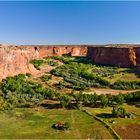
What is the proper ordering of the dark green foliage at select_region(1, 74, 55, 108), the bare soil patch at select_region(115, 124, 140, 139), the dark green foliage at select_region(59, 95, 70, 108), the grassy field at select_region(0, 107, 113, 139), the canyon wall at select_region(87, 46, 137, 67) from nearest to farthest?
the grassy field at select_region(0, 107, 113, 139), the bare soil patch at select_region(115, 124, 140, 139), the dark green foliage at select_region(59, 95, 70, 108), the dark green foliage at select_region(1, 74, 55, 108), the canyon wall at select_region(87, 46, 137, 67)

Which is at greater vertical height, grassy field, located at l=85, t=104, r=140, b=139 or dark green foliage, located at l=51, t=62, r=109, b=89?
dark green foliage, located at l=51, t=62, r=109, b=89

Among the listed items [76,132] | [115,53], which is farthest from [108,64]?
[76,132]

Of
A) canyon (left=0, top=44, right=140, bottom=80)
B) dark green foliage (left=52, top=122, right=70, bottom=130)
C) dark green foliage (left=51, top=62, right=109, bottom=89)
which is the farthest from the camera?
dark green foliage (left=51, top=62, right=109, bottom=89)

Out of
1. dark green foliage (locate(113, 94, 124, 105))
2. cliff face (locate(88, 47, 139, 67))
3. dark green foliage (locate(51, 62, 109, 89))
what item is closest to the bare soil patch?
dark green foliage (locate(113, 94, 124, 105))

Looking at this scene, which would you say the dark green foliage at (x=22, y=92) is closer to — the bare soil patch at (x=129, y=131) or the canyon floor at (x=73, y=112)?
the canyon floor at (x=73, y=112)

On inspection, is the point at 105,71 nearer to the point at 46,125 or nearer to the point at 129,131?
the point at 46,125

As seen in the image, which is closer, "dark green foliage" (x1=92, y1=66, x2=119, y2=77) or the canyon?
the canyon

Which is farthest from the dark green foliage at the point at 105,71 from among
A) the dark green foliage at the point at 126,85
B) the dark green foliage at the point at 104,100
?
the dark green foliage at the point at 104,100

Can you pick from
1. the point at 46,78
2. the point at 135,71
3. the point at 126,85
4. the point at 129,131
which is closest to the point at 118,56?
the point at 135,71

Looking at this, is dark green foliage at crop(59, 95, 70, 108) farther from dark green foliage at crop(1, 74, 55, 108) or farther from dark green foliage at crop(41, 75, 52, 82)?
dark green foliage at crop(41, 75, 52, 82)
